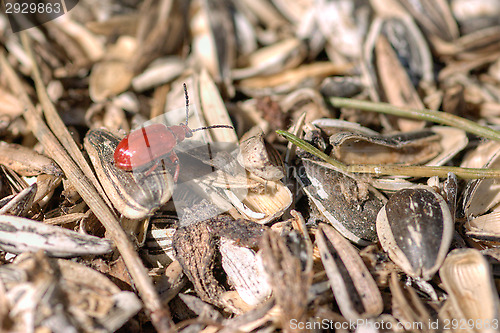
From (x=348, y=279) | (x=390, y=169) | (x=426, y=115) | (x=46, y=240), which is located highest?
(x=426, y=115)

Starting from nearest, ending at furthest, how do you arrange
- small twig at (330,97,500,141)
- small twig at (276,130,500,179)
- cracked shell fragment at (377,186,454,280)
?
1. cracked shell fragment at (377,186,454,280)
2. small twig at (276,130,500,179)
3. small twig at (330,97,500,141)

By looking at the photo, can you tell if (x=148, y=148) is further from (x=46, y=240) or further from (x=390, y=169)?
Result: (x=390, y=169)

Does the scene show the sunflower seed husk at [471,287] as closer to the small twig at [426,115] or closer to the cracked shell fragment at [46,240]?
the small twig at [426,115]

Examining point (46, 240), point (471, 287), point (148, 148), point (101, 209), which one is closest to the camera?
point (471, 287)

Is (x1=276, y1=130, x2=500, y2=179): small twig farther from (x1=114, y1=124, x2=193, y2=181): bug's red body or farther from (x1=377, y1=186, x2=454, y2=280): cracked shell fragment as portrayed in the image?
(x1=114, y1=124, x2=193, y2=181): bug's red body

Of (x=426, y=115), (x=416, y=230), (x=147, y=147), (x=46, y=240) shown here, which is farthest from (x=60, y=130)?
(x=426, y=115)

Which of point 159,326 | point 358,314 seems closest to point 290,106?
point 358,314

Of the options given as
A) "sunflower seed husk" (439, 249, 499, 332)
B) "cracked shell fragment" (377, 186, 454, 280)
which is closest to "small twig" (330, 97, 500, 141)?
"cracked shell fragment" (377, 186, 454, 280)
